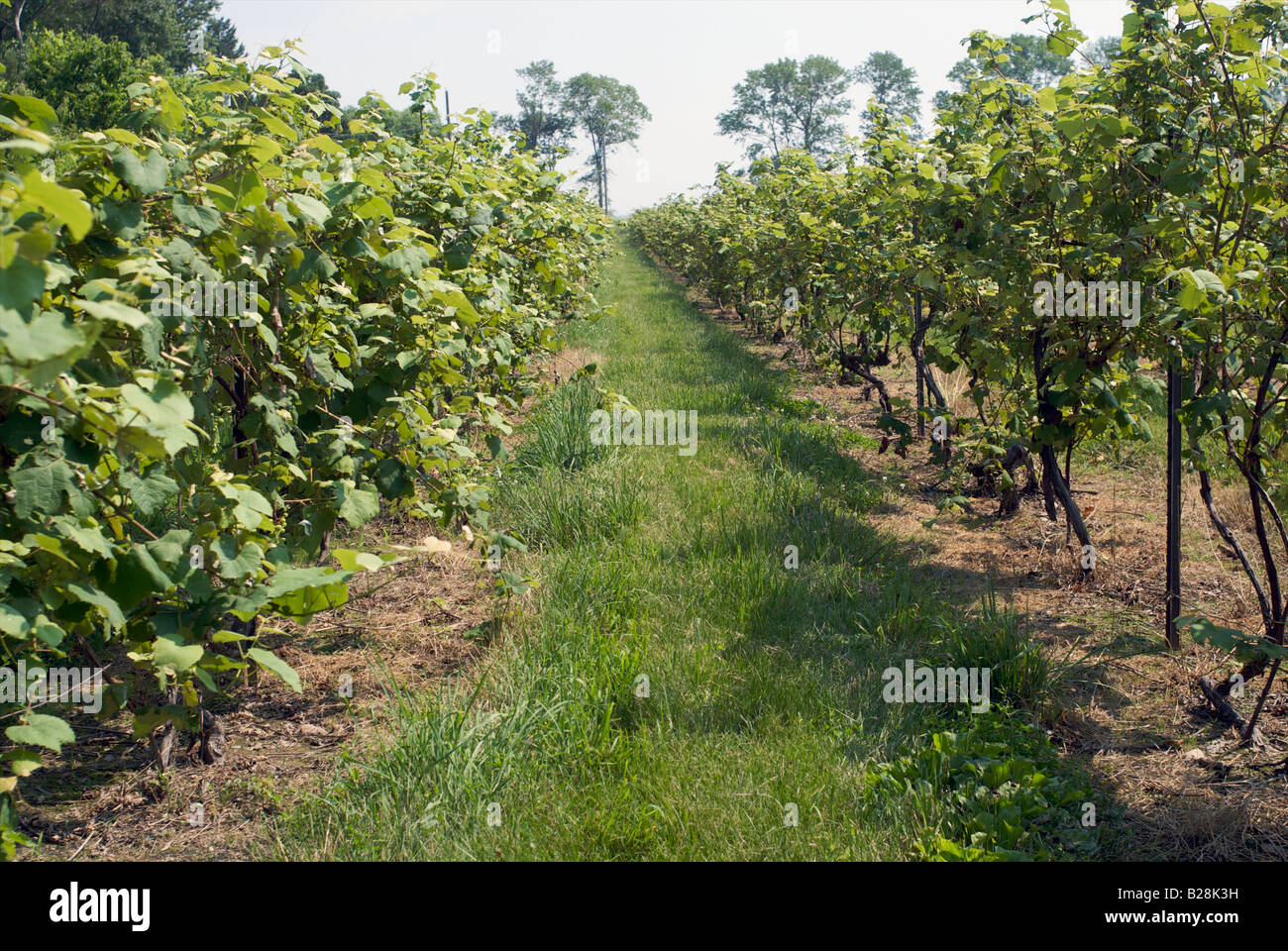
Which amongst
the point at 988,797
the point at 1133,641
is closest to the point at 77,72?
the point at 1133,641

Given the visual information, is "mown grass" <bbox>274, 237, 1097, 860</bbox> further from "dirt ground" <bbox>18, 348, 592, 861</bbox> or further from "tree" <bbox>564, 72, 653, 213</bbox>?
"tree" <bbox>564, 72, 653, 213</bbox>

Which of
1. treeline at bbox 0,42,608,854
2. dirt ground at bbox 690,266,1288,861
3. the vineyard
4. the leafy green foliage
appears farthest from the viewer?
dirt ground at bbox 690,266,1288,861

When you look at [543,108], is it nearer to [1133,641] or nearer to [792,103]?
A: [792,103]

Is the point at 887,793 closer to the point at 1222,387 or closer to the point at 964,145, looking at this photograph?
the point at 1222,387

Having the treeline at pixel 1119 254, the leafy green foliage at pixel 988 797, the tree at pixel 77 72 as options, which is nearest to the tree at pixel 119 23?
the tree at pixel 77 72

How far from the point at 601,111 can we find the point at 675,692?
7679cm

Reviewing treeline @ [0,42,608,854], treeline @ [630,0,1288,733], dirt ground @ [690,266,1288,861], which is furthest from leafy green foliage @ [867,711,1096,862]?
treeline @ [0,42,608,854]

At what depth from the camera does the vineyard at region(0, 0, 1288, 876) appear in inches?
77.4

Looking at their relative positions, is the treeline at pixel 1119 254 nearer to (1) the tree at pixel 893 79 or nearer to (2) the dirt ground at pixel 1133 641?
(2) the dirt ground at pixel 1133 641

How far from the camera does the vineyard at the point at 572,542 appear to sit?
1.97 metres

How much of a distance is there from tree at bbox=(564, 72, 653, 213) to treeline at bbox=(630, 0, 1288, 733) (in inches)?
2810

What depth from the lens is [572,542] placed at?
14.7ft

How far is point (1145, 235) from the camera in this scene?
3.14m

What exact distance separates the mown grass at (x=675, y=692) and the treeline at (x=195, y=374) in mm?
529
